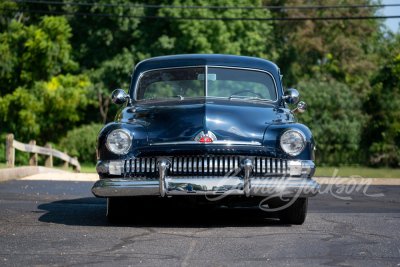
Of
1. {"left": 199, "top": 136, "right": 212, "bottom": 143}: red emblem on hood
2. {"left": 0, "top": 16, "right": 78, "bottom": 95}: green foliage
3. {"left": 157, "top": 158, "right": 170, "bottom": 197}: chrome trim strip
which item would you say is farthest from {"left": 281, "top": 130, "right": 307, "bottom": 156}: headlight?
{"left": 0, "top": 16, "right": 78, "bottom": 95}: green foliage

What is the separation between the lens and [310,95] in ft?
128

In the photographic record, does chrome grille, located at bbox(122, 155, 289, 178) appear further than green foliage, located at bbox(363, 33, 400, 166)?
No

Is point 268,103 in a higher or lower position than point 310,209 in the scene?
higher

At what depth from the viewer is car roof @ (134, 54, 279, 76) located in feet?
25.2

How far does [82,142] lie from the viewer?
36.2m

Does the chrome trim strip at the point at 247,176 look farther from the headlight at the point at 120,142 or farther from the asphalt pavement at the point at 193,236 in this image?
the headlight at the point at 120,142

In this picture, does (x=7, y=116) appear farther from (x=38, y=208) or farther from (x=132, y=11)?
(x=38, y=208)

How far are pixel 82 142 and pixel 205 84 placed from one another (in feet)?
96.6

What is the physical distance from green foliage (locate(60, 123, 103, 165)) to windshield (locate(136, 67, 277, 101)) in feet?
93.3

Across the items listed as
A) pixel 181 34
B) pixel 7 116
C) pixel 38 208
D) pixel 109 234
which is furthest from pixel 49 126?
pixel 109 234

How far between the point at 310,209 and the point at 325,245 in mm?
3169

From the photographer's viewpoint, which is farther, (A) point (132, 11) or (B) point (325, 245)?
(A) point (132, 11)

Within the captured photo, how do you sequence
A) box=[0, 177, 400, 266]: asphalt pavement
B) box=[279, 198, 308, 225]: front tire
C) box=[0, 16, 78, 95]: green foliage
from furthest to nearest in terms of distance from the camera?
box=[0, 16, 78, 95]: green foliage
box=[279, 198, 308, 225]: front tire
box=[0, 177, 400, 266]: asphalt pavement

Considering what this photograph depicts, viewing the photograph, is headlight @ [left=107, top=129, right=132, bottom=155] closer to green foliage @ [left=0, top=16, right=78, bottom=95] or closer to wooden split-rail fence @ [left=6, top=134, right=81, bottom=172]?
wooden split-rail fence @ [left=6, top=134, right=81, bottom=172]
